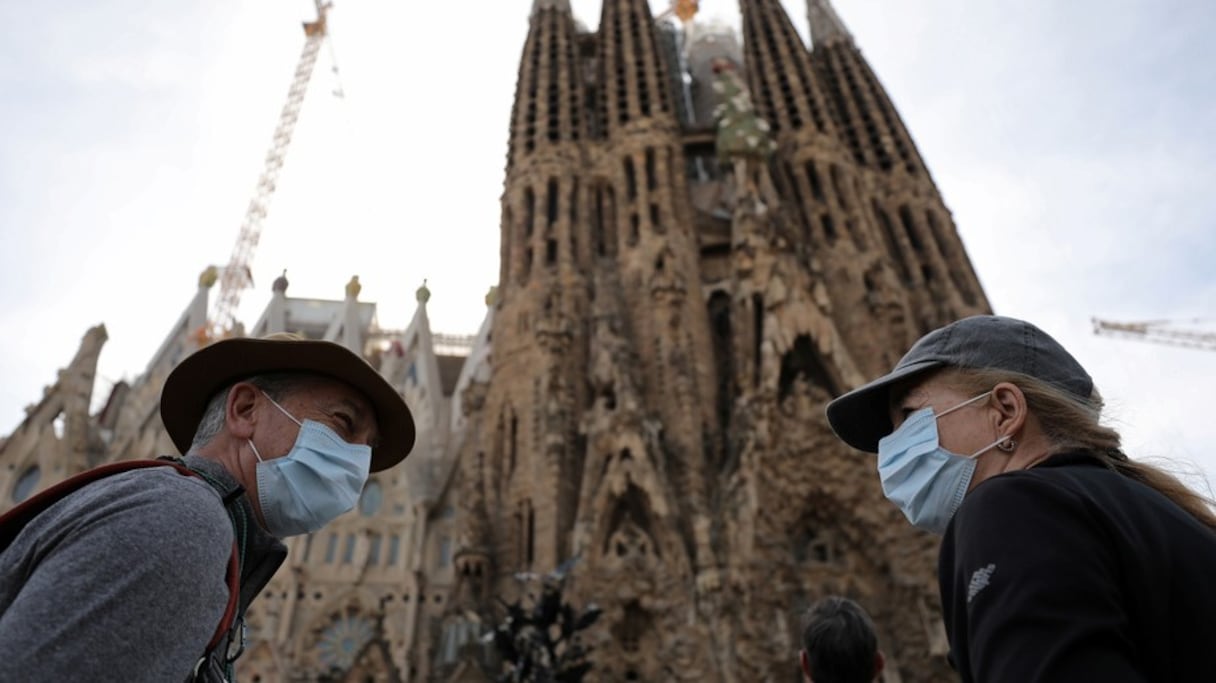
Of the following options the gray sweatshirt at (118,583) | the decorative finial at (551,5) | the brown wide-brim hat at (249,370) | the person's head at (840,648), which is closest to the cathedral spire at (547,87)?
the decorative finial at (551,5)

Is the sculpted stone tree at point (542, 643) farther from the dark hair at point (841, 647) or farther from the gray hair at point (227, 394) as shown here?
the gray hair at point (227, 394)

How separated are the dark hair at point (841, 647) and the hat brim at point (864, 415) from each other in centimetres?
111

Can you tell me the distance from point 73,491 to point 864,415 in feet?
5.99

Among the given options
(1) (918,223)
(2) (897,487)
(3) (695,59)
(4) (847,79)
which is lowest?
(2) (897,487)

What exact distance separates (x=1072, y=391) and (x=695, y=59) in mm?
34272

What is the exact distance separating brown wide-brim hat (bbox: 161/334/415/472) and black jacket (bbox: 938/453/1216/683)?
1.55 meters

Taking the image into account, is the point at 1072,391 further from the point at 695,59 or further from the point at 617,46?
the point at 695,59

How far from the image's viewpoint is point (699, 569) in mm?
14469

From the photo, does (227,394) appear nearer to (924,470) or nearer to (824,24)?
(924,470)

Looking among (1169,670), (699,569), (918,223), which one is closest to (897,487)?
(1169,670)

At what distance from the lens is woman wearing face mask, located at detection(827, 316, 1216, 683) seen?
1.06 metres

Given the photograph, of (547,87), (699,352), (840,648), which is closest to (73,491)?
(840,648)

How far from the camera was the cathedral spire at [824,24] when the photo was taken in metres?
30.9

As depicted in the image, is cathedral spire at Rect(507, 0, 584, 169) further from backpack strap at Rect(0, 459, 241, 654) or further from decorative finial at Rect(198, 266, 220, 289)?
backpack strap at Rect(0, 459, 241, 654)
